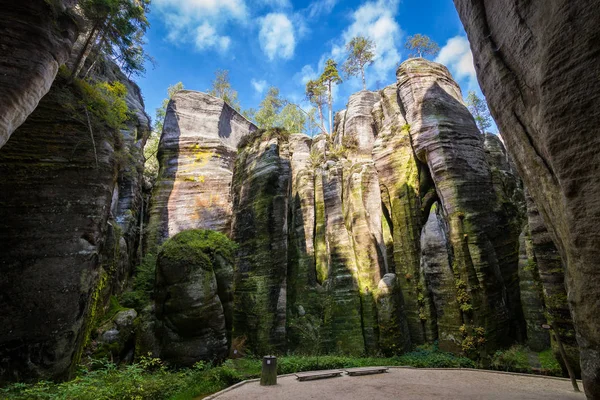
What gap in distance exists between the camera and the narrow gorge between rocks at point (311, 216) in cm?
414

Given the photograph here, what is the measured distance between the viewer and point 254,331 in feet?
38.3

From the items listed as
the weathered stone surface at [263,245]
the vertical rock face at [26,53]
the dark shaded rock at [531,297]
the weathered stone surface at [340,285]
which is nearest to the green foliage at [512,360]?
the dark shaded rock at [531,297]

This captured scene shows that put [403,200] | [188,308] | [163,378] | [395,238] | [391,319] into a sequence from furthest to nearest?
[403,200], [395,238], [391,319], [188,308], [163,378]

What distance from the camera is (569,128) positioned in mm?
3250

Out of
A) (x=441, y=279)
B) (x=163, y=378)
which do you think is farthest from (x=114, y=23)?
(x=441, y=279)

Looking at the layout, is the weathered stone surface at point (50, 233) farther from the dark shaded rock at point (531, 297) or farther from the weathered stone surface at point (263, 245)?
the dark shaded rock at point (531, 297)

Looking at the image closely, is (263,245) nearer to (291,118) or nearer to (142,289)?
(142,289)

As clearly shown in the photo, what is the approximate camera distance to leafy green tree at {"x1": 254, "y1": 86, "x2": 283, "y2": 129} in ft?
108

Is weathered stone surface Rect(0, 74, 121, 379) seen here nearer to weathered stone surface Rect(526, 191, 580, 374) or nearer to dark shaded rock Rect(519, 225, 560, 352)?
weathered stone surface Rect(526, 191, 580, 374)

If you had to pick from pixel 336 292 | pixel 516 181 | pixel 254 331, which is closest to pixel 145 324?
pixel 254 331

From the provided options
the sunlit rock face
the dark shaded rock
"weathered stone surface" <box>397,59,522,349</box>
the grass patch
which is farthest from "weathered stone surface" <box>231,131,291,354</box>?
the dark shaded rock

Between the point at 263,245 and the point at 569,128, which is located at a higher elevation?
the point at 263,245

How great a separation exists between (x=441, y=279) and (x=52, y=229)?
45.5ft

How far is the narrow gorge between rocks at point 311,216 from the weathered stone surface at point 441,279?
0.23 ft
